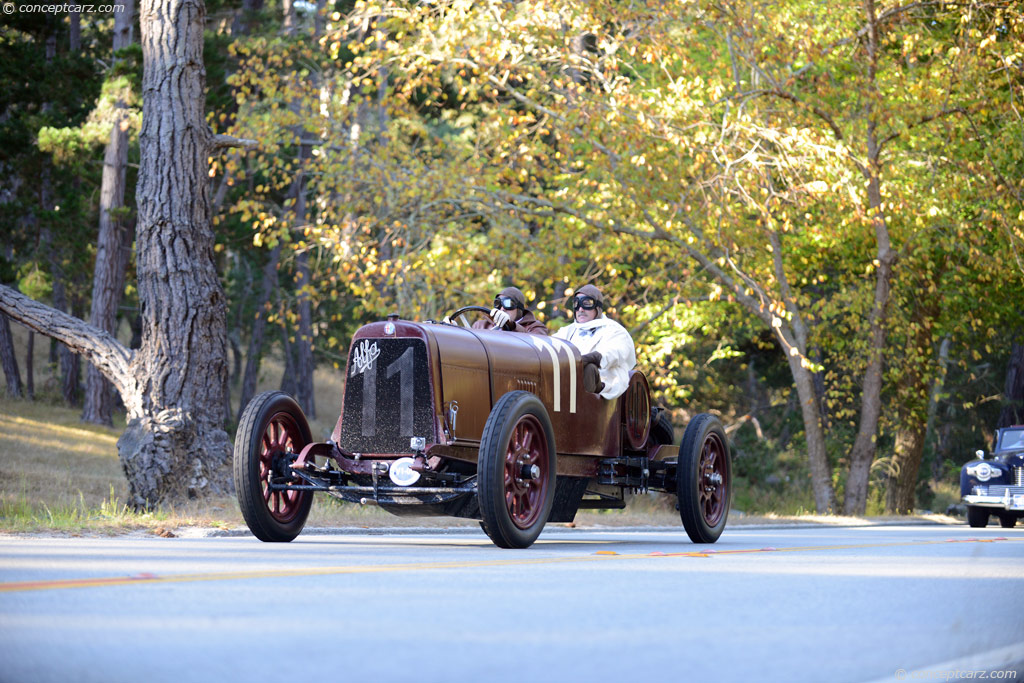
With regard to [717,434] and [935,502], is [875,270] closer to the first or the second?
[717,434]

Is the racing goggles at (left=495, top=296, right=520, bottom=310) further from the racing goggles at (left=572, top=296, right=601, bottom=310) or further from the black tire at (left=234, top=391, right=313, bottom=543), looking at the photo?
the black tire at (left=234, top=391, right=313, bottom=543)

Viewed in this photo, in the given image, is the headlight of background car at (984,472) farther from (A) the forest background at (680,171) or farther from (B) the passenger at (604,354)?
(B) the passenger at (604,354)

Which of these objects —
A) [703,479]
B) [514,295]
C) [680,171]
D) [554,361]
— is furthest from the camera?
[680,171]

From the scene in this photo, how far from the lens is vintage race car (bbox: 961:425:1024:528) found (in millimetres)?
22109

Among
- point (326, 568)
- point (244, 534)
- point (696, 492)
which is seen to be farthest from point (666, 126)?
point (326, 568)

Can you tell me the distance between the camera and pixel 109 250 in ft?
114

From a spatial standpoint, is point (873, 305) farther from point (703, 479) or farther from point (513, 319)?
point (513, 319)

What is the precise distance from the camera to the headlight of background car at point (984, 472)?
22.5 metres

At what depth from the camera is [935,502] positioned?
145 feet

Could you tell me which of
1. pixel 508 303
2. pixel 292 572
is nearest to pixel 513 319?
pixel 508 303

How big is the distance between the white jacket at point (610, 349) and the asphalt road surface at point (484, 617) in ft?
9.48

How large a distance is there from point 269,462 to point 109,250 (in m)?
26.4

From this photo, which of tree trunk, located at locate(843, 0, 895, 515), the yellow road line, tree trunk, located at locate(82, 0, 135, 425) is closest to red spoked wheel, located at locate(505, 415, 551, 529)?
the yellow road line

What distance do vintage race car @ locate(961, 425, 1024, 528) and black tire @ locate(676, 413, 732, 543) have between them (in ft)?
36.3
